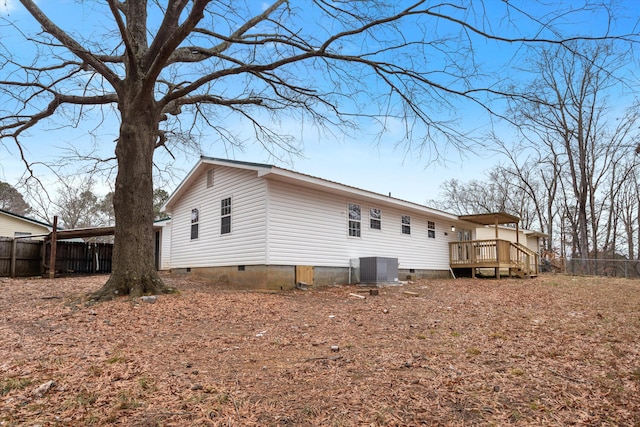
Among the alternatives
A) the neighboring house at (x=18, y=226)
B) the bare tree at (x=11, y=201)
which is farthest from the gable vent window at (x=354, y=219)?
the bare tree at (x=11, y=201)

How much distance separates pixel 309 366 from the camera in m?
4.23

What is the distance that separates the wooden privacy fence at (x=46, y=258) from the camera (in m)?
14.8

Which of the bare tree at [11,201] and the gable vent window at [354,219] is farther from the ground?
the bare tree at [11,201]

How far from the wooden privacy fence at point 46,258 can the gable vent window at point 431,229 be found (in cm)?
1514

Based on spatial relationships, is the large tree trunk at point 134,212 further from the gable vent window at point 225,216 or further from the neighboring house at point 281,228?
the gable vent window at point 225,216

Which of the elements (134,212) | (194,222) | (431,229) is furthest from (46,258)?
(431,229)

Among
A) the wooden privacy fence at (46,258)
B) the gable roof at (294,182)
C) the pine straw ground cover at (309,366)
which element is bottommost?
the pine straw ground cover at (309,366)

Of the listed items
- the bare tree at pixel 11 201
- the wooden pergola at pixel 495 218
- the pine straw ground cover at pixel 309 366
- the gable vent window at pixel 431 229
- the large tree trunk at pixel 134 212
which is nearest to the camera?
the pine straw ground cover at pixel 309 366

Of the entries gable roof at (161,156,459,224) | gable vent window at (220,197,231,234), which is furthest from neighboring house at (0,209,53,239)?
gable vent window at (220,197,231,234)

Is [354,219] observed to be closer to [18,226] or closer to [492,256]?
[492,256]

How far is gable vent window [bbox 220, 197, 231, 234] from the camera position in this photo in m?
12.9

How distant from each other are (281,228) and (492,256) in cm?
1103

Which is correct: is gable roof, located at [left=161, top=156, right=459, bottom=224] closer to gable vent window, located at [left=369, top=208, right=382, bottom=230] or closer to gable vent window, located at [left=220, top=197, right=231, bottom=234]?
gable vent window, located at [left=369, top=208, right=382, bottom=230]

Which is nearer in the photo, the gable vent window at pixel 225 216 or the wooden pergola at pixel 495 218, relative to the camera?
Result: the gable vent window at pixel 225 216
